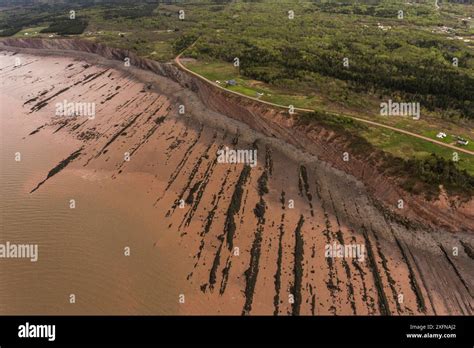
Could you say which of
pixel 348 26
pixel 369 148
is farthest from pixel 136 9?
pixel 369 148

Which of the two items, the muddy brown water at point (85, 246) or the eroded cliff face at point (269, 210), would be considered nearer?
the muddy brown water at point (85, 246)

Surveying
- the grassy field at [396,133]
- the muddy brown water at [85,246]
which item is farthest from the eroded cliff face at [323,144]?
the muddy brown water at [85,246]

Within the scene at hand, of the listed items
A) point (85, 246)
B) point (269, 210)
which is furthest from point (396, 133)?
point (85, 246)

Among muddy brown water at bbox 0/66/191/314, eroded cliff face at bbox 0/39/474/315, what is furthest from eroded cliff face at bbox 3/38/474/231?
muddy brown water at bbox 0/66/191/314

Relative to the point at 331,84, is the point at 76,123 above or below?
below

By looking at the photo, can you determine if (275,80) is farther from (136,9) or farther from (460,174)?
(136,9)

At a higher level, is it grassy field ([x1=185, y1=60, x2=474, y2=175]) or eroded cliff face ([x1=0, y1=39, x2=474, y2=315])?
grassy field ([x1=185, y1=60, x2=474, y2=175])

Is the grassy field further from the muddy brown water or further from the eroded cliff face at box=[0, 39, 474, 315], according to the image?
the muddy brown water

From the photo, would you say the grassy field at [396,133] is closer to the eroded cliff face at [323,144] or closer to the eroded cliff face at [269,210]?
the eroded cliff face at [323,144]
